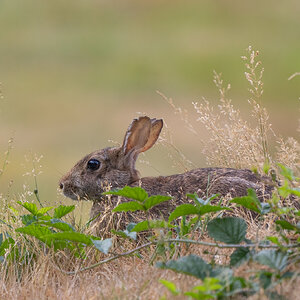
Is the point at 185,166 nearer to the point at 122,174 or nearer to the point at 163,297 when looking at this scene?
the point at 122,174

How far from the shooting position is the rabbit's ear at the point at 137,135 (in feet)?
18.5

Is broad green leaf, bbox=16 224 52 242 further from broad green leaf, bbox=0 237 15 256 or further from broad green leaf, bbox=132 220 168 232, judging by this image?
broad green leaf, bbox=132 220 168 232

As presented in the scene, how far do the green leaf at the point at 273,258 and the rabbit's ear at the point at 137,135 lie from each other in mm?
2653

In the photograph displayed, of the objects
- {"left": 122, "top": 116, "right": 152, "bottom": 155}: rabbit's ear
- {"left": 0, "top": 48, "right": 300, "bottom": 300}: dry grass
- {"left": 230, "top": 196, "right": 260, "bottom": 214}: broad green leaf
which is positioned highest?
{"left": 122, "top": 116, "right": 152, "bottom": 155}: rabbit's ear

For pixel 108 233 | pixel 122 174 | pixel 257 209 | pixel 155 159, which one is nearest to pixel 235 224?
pixel 257 209

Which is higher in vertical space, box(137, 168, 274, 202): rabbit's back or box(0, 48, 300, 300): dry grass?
box(137, 168, 274, 202): rabbit's back

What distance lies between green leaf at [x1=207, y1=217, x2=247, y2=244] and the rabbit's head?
226cm

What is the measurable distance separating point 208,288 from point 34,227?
1.42 meters

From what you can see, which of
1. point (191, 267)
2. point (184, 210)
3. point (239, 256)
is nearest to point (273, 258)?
point (239, 256)

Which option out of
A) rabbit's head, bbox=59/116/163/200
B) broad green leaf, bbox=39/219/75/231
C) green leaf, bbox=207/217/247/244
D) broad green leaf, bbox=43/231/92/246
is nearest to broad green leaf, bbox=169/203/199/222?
green leaf, bbox=207/217/247/244

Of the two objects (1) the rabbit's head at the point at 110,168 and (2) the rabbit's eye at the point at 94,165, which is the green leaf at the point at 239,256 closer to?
(1) the rabbit's head at the point at 110,168

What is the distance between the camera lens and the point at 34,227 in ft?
12.8

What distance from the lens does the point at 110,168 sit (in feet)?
18.8

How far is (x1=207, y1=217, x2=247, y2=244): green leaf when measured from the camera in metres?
3.38
